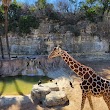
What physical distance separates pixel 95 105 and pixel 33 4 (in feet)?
31.6

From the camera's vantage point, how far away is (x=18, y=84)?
37.5 feet

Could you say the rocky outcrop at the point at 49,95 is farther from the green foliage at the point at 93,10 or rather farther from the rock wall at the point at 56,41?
the green foliage at the point at 93,10

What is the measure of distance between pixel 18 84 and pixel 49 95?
9.32 feet

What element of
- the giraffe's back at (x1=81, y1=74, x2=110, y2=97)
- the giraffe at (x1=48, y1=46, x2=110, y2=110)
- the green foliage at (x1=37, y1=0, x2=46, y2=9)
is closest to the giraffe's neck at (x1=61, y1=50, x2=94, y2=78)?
the giraffe at (x1=48, y1=46, x2=110, y2=110)

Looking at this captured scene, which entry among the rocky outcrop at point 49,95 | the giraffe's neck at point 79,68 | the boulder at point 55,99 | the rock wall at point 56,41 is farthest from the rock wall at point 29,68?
the giraffe's neck at point 79,68

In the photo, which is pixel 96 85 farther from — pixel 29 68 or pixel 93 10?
pixel 93 10

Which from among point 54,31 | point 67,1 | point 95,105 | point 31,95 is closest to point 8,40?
point 54,31

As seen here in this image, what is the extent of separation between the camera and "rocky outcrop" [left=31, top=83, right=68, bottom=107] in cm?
875

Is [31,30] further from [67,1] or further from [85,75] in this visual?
[85,75]

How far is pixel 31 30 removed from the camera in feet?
51.0

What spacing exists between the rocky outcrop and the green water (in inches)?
44.8

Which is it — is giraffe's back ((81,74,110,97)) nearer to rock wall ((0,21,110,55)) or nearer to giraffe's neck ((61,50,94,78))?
giraffe's neck ((61,50,94,78))

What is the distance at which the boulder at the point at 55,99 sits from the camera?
344 inches

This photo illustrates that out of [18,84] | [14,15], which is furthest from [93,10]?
[18,84]
